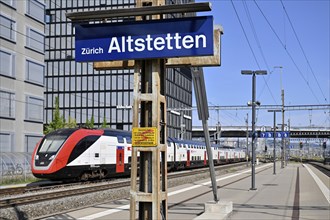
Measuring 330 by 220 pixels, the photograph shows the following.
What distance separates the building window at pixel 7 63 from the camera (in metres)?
43.5

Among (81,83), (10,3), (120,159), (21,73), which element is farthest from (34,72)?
(81,83)

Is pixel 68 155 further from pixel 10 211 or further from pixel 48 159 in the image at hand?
pixel 10 211

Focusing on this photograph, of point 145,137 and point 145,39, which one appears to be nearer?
point 145,39

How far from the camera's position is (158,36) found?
249 inches

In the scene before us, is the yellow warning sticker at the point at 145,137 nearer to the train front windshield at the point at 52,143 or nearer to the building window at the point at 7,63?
the train front windshield at the point at 52,143

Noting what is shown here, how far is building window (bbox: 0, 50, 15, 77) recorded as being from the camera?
4354cm

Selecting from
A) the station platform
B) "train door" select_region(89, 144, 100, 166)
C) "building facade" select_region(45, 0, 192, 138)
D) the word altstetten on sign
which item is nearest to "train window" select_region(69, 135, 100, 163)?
"train door" select_region(89, 144, 100, 166)

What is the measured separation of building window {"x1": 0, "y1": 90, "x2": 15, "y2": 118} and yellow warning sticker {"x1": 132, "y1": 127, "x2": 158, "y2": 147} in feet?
130

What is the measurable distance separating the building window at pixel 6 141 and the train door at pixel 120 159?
16750 mm

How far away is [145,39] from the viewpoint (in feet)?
20.9

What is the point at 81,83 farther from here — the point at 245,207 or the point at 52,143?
the point at 245,207

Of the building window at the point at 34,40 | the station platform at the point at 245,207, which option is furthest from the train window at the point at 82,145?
the building window at the point at 34,40

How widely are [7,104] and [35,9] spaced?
10.9m

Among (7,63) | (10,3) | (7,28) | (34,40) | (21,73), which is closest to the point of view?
(7,63)
